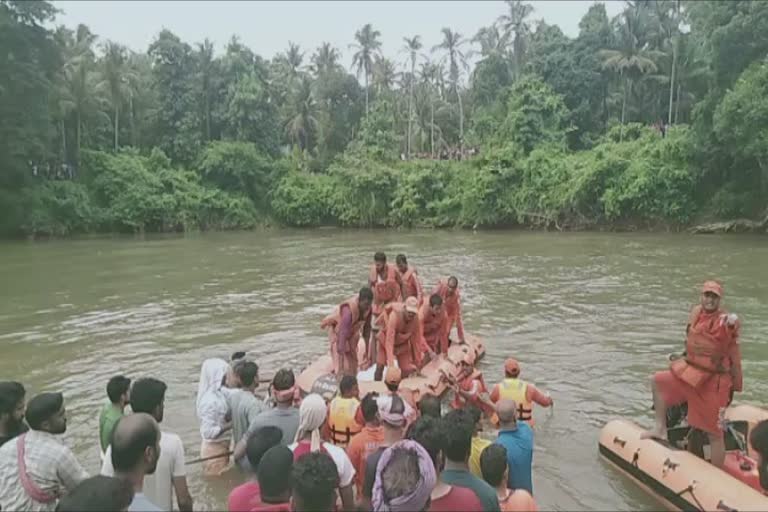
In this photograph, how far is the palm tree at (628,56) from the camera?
1799 inches

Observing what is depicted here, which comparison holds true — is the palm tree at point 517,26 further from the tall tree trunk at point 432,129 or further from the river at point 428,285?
the river at point 428,285

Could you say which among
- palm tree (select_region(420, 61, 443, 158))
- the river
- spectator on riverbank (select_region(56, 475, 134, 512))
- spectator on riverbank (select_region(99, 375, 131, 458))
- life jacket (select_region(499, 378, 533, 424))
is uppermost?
palm tree (select_region(420, 61, 443, 158))

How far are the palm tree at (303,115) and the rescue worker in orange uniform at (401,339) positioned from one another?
1902 inches

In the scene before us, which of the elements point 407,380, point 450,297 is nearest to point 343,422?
point 407,380

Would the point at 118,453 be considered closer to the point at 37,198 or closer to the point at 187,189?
the point at 37,198

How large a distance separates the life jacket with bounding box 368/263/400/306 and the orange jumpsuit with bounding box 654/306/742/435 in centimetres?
428

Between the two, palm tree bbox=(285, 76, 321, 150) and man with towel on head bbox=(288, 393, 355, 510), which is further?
palm tree bbox=(285, 76, 321, 150)

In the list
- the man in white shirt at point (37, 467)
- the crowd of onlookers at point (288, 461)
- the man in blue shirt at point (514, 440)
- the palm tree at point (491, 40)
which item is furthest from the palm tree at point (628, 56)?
the man in white shirt at point (37, 467)

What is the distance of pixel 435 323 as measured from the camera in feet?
30.5

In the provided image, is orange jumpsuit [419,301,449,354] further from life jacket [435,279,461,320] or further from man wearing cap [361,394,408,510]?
man wearing cap [361,394,408,510]

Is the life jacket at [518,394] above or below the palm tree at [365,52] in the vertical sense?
below

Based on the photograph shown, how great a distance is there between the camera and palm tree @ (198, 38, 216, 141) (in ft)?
163

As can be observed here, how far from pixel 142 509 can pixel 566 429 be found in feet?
19.6

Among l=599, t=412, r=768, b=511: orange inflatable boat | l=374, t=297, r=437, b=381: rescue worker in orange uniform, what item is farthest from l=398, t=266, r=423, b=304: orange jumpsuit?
l=599, t=412, r=768, b=511: orange inflatable boat
